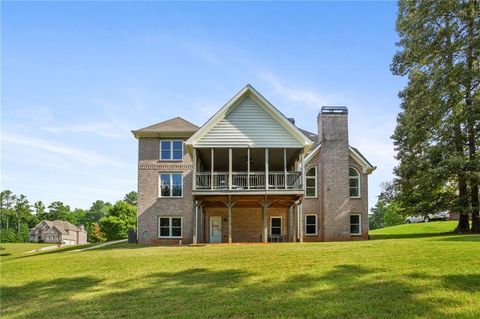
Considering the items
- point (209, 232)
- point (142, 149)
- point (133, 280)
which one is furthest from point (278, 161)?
point (133, 280)

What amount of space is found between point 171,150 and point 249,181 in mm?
8613

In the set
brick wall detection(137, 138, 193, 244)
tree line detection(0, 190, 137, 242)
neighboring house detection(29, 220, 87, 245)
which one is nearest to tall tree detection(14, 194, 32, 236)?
tree line detection(0, 190, 137, 242)

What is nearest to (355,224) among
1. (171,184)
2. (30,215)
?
(171,184)

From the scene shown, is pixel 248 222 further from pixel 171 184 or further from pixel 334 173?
pixel 334 173

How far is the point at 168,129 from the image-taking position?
1131 inches

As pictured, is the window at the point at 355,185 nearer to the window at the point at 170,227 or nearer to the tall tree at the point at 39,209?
the window at the point at 170,227

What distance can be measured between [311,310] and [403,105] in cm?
2468

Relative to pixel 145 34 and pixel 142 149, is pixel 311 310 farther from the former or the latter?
pixel 142 149

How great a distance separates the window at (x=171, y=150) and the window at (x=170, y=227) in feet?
12.6

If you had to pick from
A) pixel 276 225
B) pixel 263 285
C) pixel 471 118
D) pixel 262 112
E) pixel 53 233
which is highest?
pixel 262 112

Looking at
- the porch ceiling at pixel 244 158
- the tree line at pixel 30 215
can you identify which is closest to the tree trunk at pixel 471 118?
the porch ceiling at pixel 244 158

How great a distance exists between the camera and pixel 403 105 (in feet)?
101

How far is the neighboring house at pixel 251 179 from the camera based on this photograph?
22.5 metres

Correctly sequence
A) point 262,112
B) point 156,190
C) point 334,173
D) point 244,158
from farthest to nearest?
1. point 156,190
2. point 334,173
3. point 244,158
4. point 262,112
